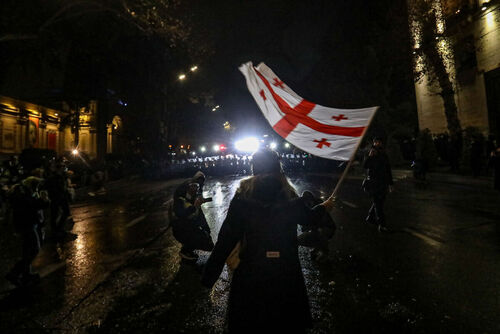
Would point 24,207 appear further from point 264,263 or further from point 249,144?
point 249,144

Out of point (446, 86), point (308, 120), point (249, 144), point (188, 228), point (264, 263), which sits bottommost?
point (188, 228)

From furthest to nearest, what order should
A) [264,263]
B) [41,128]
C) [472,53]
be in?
1. [41,128]
2. [472,53]
3. [264,263]

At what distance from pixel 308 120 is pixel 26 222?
433 cm

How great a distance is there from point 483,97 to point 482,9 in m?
5.80

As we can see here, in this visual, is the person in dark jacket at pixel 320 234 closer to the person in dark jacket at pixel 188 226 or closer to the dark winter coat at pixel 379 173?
the person in dark jacket at pixel 188 226

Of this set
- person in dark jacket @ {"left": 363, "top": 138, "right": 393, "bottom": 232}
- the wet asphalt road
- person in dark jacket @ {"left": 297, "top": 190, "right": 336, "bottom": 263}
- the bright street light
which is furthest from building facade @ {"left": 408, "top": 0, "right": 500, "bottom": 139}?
person in dark jacket @ {"left": 297, "top": 190, "right": 336, "bottom": 263}

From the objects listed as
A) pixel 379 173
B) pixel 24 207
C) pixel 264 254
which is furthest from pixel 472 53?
pixel 24 207

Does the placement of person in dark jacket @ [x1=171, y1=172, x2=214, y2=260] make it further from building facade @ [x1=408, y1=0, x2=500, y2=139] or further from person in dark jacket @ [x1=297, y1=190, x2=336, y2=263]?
building facade @ [x1=408, y1=0, x2=500, y2=139]

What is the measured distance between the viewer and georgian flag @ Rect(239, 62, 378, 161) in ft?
9.32

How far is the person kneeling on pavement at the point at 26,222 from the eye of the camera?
4.21 metres

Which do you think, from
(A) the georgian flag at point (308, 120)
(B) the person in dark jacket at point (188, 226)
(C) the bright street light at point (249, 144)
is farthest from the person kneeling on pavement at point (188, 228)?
(C) the bright street light at point (249, 144)

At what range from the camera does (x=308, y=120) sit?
3432 millimetres

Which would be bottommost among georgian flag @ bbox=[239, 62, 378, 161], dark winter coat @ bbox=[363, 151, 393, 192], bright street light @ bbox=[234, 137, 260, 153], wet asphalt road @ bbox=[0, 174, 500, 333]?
wet asphalt road @ bbox=[0, 174, 500, 333]

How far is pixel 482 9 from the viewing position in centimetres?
1933
